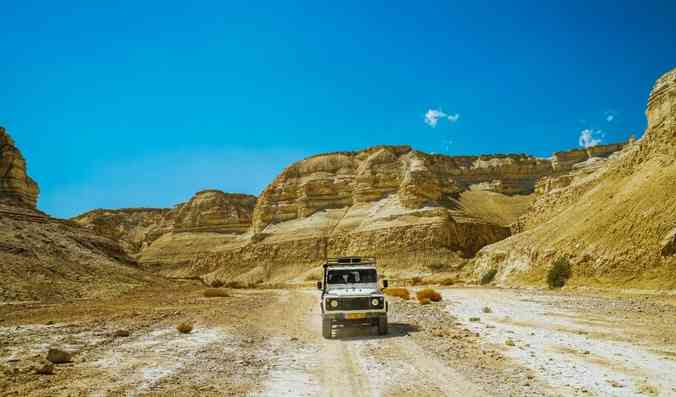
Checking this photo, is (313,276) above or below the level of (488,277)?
below

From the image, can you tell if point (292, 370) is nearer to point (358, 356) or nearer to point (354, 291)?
point (358, 356)

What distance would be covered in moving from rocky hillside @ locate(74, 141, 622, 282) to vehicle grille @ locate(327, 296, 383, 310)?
56.2 m

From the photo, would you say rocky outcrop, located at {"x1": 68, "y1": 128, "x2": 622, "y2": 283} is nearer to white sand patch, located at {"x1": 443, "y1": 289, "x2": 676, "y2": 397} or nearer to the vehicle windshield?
white sand patch, located at {"x1": 443, "y1": 289, "x2": 676, "y2": 397}

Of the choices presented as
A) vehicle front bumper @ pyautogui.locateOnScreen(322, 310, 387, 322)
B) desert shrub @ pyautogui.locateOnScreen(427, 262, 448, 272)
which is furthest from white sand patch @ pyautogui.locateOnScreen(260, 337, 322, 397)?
desert shrub @ pyautogui.locateOnScreen(427, 262, 448, 272)

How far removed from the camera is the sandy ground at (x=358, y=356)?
7.92m

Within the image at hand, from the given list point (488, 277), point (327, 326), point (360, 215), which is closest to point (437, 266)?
point (488, 277)

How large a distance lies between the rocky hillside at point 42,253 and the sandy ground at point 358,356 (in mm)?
10001

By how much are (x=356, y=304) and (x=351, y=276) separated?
1.63 m

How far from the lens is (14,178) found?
43.7 metres

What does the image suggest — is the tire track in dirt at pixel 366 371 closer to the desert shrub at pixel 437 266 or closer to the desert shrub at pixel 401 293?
the desert shrub at pixel 401 293

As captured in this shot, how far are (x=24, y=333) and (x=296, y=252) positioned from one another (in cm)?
7180

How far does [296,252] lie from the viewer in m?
86.1

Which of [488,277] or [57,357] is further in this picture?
[488,277]

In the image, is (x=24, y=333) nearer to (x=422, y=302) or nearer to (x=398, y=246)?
(x=422, y=302)
